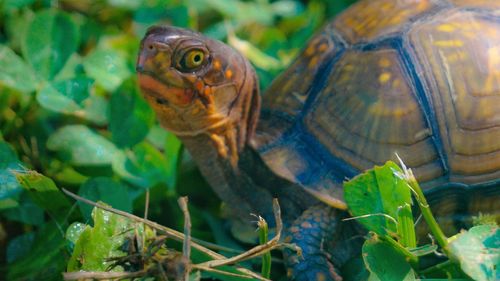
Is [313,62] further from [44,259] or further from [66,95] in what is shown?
[44,259]

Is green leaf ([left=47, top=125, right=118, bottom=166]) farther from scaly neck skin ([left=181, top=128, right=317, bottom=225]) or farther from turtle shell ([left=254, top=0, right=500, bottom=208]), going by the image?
turtle shell ([left=254, top=0, right=500, bottom=208])

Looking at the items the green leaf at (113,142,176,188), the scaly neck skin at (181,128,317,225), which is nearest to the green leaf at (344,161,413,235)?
the scaly neck skin at (181,128,317,225)

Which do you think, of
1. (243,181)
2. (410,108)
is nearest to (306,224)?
(243,181)

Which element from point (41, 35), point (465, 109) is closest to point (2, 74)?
point (41, 35)

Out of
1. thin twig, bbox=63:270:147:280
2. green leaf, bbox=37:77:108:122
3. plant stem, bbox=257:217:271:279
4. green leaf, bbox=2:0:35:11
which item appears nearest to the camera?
thin twig, bbox=63:270:147:280

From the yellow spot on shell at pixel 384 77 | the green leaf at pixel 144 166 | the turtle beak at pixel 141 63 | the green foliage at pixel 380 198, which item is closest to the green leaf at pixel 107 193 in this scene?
the green leaf at pixel 144 166

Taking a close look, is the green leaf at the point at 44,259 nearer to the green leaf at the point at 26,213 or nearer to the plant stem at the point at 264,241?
the green leaf at the point at 26,213

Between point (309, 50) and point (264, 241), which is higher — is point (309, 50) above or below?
above
